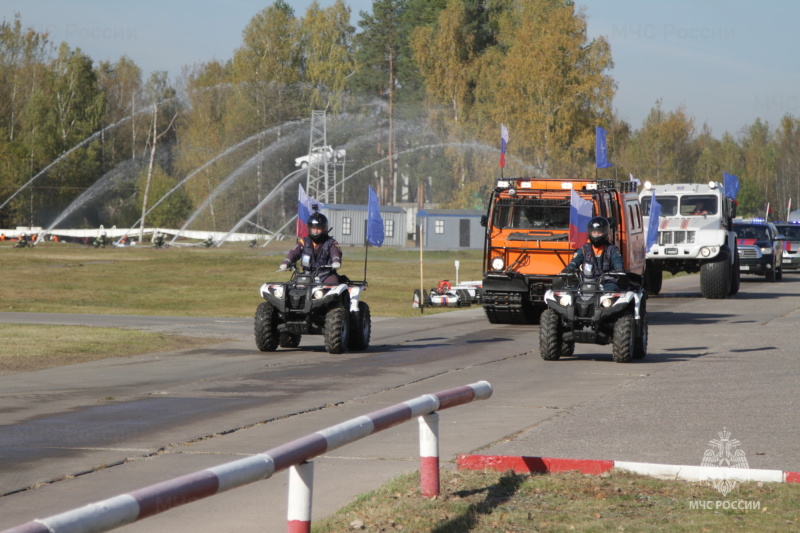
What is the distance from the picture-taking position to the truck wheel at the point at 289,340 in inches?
690

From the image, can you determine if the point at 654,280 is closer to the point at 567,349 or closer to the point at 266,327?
the point at 567,349

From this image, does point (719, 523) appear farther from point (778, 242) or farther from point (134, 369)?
point (778, 242)

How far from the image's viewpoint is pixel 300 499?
4.73 metres

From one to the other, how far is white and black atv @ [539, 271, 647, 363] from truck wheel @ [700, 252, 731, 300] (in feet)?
49.9

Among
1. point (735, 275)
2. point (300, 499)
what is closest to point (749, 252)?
point (735, 275)

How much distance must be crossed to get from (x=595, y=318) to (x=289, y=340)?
530cm

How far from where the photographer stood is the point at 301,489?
4.76 metres

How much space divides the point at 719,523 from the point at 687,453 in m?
2.23

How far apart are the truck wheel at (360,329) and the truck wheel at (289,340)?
0.92m

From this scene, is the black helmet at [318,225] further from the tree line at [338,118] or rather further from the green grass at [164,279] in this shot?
the tree line at [338,118]

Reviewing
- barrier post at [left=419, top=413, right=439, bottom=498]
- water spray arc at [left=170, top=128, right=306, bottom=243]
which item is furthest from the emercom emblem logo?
water spray arc at [left=170, top=128, right=306, bottom=243]

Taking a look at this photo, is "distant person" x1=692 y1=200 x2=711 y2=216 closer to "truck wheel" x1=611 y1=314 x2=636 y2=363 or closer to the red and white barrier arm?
"truck wheel" x1=611 y1=314 x2=636 y2=363

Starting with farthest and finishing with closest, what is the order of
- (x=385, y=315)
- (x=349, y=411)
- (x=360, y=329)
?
1. (x=385, y=315)
2. (x=360, y=329)
3. (x=349, y=411)

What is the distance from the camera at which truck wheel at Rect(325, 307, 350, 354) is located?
16.4m
